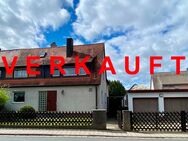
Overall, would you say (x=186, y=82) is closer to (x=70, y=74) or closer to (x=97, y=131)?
(x=70, y=74)

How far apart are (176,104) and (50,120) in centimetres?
1130

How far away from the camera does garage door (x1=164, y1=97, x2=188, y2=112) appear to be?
22281mm

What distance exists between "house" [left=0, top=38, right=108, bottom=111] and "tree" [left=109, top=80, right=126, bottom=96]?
20.5 m

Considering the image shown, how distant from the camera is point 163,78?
38875mm

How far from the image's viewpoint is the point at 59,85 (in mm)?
24641

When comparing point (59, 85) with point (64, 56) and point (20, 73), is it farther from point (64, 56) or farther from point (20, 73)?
point (20, 73)

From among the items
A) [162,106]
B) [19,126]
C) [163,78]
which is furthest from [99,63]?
[163,78]

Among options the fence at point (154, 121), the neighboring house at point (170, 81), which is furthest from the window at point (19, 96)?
the neighboring house at point (170, 81)

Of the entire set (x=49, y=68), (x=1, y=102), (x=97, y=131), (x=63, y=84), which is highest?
(x=49, y=68)

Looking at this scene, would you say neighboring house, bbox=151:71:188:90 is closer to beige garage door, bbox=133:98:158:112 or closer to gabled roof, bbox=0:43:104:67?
gabled roof, bbox=0:43:104:67

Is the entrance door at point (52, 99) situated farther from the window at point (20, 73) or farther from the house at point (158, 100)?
the house at point (158, 100)

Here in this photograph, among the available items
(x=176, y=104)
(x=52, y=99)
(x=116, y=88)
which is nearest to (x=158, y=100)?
(x=176, y=104)

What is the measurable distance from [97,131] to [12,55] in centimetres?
1882

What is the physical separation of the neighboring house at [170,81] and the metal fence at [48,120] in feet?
74.9
